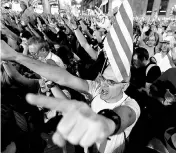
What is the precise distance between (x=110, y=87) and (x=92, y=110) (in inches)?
28.2

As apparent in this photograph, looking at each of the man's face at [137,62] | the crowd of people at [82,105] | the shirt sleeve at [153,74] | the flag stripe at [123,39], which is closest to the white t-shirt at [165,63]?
the crowd of people at [82,105]

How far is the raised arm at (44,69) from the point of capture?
4.11ft

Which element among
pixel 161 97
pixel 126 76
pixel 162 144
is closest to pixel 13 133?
pixel 126 76

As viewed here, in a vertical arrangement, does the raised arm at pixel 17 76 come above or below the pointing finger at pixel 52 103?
below

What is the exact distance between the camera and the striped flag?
1.49m

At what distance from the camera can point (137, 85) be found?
134 inches

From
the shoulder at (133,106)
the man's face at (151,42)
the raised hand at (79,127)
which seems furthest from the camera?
the man's face at (151,42)

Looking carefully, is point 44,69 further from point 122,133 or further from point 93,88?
point 122,133

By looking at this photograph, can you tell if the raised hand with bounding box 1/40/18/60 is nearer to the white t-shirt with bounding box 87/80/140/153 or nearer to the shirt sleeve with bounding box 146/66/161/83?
the white t-shirt with bounding box 87/80/140/153

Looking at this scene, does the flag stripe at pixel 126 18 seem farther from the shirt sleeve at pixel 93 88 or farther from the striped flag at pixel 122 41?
the shirt sleeve at pixel 93 88

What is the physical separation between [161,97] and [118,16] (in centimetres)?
173

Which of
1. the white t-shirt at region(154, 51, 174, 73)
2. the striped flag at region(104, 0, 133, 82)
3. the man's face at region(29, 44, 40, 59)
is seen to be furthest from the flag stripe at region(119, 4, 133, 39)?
the white t-shirt at region(154, 51, 174, 73)

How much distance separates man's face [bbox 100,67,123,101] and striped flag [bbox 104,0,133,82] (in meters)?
0.05

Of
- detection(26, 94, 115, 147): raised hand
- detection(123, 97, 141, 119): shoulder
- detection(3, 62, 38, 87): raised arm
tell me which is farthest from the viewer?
detection(3, 62, 38, 87): raised arm
